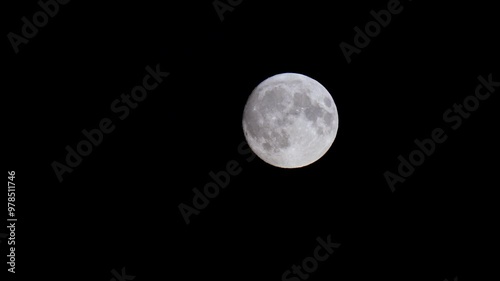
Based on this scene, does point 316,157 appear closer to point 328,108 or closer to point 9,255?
point 328,108

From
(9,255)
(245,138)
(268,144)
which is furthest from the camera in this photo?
(245,138)

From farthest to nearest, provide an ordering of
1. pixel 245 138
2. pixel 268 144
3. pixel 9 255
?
pixel 245 138 → pixel 268 144 → pixel 9 255

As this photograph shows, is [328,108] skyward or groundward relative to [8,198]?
groundward

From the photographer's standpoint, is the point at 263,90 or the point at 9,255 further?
the point at 263,90

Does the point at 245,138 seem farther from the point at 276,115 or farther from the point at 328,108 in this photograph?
the point at 328,108

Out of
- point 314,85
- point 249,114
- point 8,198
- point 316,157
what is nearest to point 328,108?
point 314,85

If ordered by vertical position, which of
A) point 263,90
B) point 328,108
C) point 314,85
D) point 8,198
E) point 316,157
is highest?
point 8,198

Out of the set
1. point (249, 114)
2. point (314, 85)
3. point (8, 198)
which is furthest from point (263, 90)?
point (8, 198)
